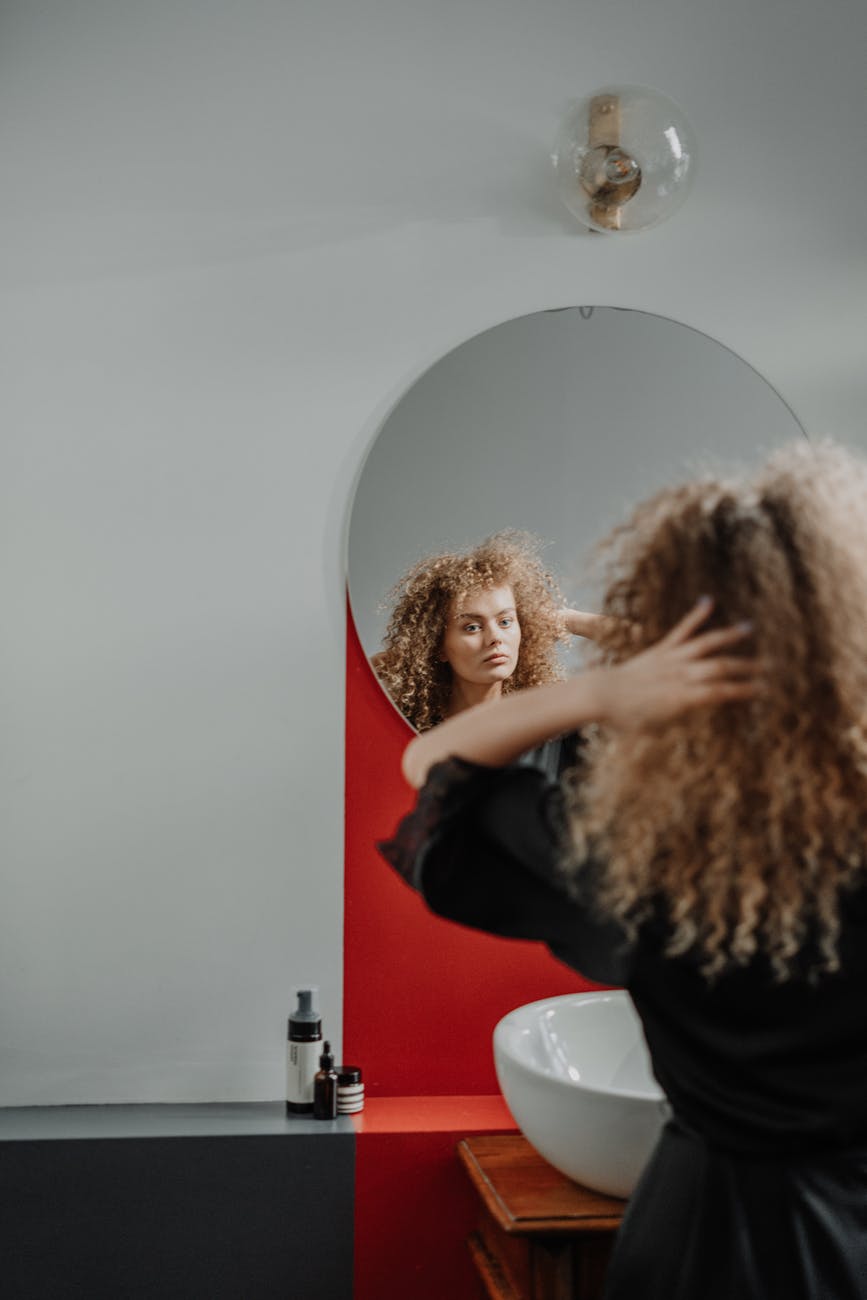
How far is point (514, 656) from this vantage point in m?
1.98

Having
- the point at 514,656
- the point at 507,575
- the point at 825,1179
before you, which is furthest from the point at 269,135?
the point at 825,1179

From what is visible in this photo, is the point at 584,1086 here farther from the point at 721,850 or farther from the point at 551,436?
the point at 551,436

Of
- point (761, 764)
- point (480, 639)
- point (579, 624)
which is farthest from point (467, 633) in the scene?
point (761, 764)

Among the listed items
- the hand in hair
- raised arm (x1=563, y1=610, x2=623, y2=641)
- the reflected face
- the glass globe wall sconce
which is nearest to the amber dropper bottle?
the reflected face

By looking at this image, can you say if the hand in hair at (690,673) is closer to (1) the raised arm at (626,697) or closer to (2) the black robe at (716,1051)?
(1) the raised arm at (626,697)

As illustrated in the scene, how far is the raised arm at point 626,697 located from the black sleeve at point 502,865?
0.10 ft

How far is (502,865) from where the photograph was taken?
39.0 inches

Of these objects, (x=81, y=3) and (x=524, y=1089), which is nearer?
(x=524, y=1089)

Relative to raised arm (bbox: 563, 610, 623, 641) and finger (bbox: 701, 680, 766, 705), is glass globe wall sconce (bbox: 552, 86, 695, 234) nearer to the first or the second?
raised arm (bbox: 563, 610, 623, 641)

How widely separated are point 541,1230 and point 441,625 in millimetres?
960

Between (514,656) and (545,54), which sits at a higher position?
(545,54)

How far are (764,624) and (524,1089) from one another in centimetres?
85

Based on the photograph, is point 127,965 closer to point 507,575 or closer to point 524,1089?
point 524,1089

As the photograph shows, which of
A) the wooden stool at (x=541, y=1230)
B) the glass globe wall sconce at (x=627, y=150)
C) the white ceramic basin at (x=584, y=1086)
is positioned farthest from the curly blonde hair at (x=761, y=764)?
the glass globe wall sconce at (x=627, y=150)
